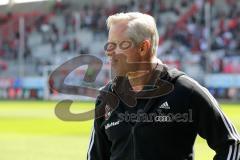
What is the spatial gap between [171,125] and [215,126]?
0.25 m

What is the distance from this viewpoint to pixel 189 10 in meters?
39.9

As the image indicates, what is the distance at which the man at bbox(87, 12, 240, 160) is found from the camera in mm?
3201

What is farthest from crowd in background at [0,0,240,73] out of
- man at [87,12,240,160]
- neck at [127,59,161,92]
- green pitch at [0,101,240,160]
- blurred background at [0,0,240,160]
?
man at [87,12,240,160]

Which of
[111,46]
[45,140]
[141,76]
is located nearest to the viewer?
[111,46]

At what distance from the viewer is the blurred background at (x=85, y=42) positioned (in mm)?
30406

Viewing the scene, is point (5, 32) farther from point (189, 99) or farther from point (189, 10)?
point (189, 99)

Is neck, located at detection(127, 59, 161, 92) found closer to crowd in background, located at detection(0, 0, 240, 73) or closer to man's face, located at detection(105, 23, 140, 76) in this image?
man's face, located at detection(105, 23, 140, 76)

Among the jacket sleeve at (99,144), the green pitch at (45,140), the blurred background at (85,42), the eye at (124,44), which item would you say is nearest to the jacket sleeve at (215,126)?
the eye at (124,44)

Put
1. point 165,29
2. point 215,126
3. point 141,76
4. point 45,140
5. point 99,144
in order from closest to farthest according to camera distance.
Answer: point 215,126
point 141,76
point 99,144
point 45,140
point 165,29

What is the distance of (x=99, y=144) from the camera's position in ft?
12.0

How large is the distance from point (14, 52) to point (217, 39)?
1617cm

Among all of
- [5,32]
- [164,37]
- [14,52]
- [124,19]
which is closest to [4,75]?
[14,52]

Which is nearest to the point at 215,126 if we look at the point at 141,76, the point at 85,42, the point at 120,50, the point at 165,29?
the point at 141,76

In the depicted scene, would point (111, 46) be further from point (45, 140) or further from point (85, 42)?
point (85, 42)
